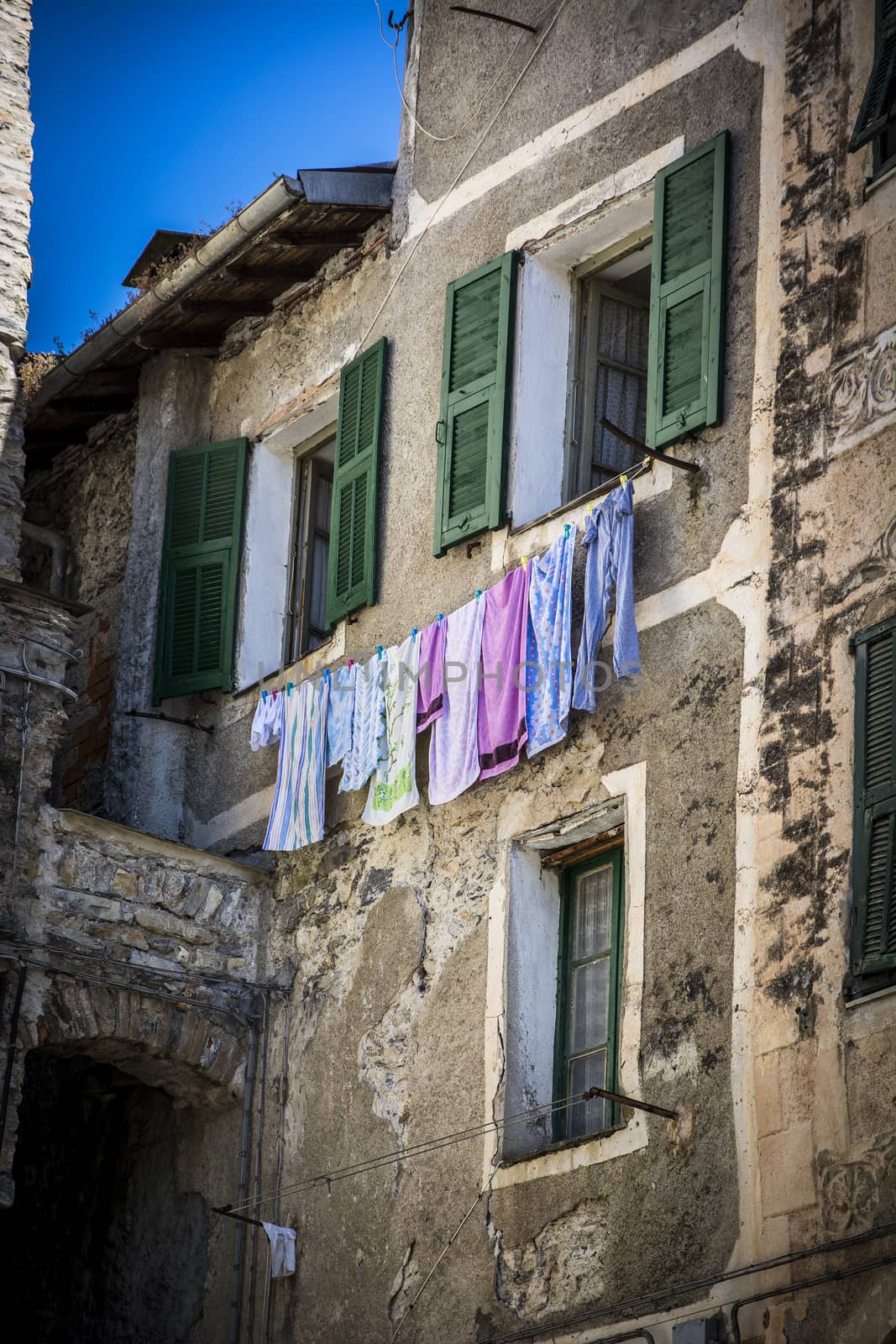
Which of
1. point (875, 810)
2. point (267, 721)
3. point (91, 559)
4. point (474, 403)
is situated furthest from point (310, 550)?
point (875, 810)

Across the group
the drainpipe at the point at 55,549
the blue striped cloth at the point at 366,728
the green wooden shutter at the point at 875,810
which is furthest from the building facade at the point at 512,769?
the drainpipe at the point at 55,549

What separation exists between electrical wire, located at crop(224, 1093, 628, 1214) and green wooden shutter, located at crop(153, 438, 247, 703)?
2.90 m

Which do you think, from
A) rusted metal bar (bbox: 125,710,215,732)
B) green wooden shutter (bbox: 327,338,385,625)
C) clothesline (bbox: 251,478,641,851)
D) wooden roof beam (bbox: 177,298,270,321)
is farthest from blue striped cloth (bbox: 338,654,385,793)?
wooden roof beam (bbox: 177,298,270,321)

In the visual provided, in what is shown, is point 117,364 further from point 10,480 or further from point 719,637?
point 719,637

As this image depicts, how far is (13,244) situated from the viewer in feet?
39.6

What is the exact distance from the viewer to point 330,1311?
9836mm

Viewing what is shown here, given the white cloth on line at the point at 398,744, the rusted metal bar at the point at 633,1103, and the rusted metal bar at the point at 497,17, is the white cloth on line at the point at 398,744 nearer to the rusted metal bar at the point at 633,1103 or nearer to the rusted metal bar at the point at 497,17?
the rusted metal bar at the point at 633,1103

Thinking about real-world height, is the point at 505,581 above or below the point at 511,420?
below

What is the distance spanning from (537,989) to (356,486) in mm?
3156

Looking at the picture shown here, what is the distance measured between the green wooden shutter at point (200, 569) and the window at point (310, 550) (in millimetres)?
324

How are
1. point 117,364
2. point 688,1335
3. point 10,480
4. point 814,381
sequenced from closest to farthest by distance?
point 688,1335, point 814,381, point 10,480, point 117,364

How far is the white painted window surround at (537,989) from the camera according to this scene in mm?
8797

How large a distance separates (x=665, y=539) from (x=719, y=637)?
62 cm

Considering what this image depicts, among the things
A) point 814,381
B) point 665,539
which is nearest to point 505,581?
point 665,539
